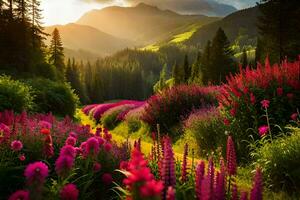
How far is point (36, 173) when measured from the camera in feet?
9.68

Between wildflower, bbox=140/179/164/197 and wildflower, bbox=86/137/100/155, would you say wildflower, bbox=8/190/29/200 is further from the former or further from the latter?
wildflower, bbox=86/137/100/155

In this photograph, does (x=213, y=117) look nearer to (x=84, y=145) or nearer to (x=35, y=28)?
(x=84, y=145)

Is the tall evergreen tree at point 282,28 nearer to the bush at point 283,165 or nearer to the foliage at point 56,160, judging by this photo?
the bush at point 283,165

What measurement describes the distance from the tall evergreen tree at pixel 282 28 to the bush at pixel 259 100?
85.0 feet

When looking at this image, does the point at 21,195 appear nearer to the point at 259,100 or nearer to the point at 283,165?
the point at 283,165

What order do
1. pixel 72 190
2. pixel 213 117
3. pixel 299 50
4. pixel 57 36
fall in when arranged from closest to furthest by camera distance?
pixel 72 190 < pixel 213 117 < pixel 299 50 < pixel 57 36

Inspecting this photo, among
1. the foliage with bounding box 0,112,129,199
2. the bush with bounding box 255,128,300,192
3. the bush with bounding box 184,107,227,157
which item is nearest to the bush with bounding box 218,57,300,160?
the bush with bounding box 184,107,227,157

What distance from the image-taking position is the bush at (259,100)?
8992mm

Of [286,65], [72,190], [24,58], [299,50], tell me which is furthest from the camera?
[24,58]

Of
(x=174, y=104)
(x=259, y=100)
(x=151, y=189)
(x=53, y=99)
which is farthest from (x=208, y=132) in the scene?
(x=53, y=99)

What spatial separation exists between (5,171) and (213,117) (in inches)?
276

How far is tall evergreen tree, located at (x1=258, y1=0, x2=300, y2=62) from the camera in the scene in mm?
34438

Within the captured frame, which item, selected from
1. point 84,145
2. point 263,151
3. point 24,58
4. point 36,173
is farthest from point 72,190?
point 24,58

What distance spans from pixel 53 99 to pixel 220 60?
3720cm
